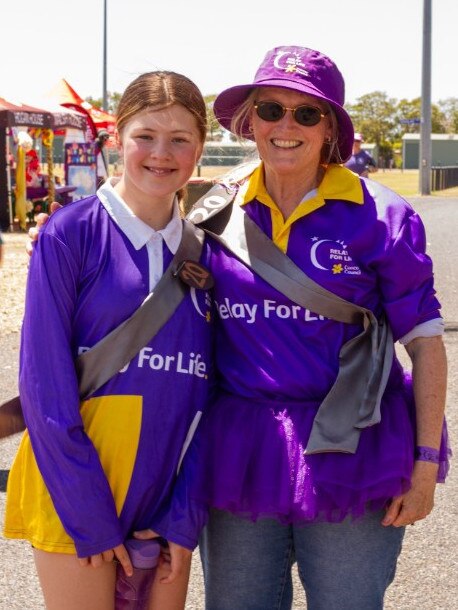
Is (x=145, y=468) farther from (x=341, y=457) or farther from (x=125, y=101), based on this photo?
(x=125, y=101)

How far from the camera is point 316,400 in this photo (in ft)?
8.06

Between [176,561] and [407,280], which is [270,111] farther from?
[176,561]

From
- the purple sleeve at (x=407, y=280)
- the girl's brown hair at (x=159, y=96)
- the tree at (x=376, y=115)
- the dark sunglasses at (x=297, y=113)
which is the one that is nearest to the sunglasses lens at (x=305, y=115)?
the dark sunglasses at (x=297, y=113)

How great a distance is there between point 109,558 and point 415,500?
78cm

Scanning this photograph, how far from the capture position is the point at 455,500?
15.8ft

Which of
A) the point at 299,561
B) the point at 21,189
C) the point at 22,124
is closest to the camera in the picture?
the point at 299,561

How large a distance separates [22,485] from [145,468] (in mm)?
321

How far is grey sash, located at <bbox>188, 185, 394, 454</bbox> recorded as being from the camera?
2396 mm

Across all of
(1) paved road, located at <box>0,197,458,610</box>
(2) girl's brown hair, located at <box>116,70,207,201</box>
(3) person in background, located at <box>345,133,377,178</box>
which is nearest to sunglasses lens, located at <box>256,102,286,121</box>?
(2) girl's brown hair, located at <box>116,70,207,201</box>

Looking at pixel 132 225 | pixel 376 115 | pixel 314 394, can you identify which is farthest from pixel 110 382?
pixel 376 115

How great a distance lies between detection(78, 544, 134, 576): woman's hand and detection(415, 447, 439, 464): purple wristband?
780 mm

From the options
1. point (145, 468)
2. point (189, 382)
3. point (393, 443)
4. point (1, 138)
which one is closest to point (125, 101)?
point (189, 382)

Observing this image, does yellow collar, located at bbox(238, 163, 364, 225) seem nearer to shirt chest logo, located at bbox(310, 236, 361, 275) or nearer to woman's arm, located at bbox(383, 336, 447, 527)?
shirt chest logo, located at bbox(310, 236, 361, 275)

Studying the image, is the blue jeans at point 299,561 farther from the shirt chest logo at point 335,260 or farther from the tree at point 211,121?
the tree at point 211,121
